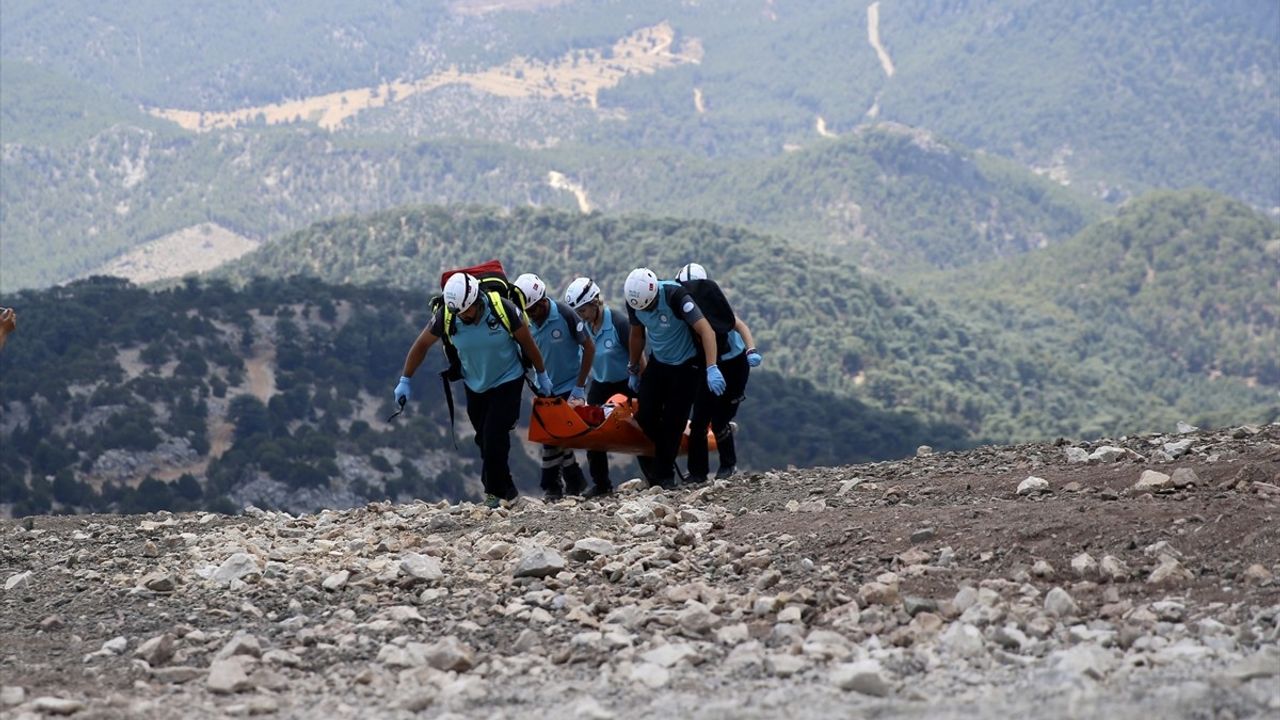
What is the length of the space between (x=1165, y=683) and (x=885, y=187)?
18848 centimetres

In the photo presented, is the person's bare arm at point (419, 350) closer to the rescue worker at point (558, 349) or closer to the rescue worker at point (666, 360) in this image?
the rescue worker at point (558, 349)

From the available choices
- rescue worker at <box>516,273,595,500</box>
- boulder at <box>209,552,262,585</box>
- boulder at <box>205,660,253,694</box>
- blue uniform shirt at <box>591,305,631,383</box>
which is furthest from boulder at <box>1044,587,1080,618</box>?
blue uniform shirt at <box>591,305,631,383</box>

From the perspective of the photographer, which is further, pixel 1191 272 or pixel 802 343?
pixel 1191 272

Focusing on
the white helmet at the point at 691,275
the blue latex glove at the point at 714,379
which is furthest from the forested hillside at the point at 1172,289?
the blue latex glove at the point at 714,379

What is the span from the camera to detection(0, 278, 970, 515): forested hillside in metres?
48.4

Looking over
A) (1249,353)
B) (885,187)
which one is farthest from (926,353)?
(885,187)

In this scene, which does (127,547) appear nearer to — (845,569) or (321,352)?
(845,569)

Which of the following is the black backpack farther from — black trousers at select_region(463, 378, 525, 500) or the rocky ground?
the rocky ground

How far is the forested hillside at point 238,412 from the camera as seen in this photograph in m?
48.4

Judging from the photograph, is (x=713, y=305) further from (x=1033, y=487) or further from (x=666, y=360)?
(x=1033, y=487)

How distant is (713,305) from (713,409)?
84cm

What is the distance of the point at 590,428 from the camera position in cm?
1331

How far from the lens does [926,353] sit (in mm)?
103688

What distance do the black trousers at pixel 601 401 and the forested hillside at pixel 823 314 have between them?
72.9 metres
